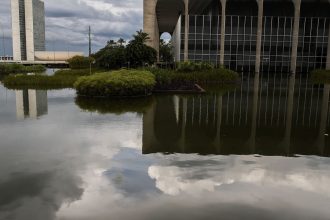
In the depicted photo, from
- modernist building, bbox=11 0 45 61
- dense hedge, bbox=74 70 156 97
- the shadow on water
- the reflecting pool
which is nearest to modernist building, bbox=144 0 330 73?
dense hedge, bbox=74 70 156 97

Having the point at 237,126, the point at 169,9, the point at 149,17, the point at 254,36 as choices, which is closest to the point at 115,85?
the point at 237,126

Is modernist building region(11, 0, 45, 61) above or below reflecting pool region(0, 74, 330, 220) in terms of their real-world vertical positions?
above

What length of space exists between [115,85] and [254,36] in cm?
3827

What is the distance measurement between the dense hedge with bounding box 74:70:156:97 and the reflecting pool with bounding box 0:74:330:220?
5.29 metres

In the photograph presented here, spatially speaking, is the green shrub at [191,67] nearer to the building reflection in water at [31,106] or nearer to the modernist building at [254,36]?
the building reflection in water at [31,106]

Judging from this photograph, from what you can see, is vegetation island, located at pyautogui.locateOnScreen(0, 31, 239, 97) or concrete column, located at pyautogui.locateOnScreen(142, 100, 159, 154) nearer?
concrete column, located at pyautogui.locateOnScreen(142, 100, 159, 154)

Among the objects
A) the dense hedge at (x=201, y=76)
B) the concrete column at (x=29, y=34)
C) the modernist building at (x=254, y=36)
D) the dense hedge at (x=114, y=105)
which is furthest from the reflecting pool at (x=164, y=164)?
the concrete column at (x=29, y=34)

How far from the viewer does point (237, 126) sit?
14898 millimetres

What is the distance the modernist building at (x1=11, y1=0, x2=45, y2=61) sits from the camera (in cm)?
12088

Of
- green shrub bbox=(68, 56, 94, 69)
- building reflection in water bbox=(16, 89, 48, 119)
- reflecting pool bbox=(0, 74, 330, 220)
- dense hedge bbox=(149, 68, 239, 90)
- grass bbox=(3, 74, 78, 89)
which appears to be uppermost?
green shrub bbox=(68, 56, 94, 69)

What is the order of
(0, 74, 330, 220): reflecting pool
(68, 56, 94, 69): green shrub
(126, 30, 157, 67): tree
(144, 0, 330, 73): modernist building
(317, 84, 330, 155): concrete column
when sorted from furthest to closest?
(68, 56, 94, 69): green shrub
(144, 0, 330, 73): modernist building
(126, 30, 157, 67): tree
(317, 84, 330, 155): concrete column
(0, 74, 330, 220): reflecting pool

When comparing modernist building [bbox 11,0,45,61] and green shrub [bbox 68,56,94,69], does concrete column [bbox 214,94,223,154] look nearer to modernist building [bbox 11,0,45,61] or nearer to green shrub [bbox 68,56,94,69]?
green shrub [bbox 68,56,94,69]

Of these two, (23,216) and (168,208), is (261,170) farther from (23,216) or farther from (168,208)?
(23,216)

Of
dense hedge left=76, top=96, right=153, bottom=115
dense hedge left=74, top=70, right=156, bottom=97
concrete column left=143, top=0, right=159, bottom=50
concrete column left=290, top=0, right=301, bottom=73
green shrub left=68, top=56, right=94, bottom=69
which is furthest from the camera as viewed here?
green shrub left=68, top=56, right=94, bottom=69
